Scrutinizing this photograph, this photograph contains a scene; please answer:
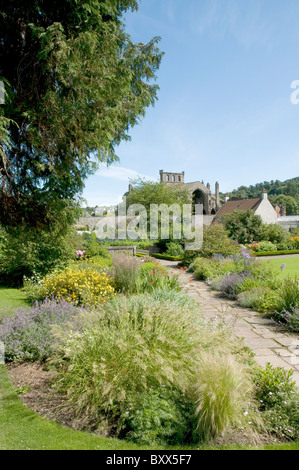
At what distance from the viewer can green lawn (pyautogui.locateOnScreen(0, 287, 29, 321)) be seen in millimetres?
5923

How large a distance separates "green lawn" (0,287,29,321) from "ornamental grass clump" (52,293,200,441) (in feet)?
10.1

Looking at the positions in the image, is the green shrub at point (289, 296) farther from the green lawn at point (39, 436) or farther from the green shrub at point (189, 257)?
the green shrub at point (189, 257)

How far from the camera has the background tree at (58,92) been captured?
4082 millimetres

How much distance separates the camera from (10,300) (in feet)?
23.0

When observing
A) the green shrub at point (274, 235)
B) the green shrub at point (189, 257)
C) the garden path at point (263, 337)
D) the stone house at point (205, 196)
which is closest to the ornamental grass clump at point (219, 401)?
the garden path at point (263, 337)

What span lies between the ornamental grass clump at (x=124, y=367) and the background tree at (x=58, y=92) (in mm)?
2638

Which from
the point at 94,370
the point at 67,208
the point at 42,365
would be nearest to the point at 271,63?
the point at 67,208

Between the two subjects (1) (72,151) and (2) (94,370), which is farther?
(1) (72,151)

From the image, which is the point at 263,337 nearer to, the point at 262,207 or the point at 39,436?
the point at 39,436

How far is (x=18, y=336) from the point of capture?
382 cm

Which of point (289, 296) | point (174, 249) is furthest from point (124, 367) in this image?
point (174, 249)

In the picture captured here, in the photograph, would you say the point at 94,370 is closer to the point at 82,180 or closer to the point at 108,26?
the point at 82,180

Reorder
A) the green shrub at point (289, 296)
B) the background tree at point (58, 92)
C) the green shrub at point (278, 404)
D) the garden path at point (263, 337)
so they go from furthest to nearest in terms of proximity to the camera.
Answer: the green shrub at point (289, 296) → the background tree at point (58, 92) → the garden path at point (263, 337) → the green shrub at point (278, 404)
